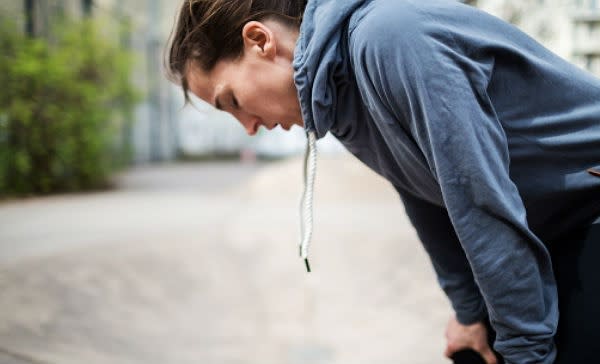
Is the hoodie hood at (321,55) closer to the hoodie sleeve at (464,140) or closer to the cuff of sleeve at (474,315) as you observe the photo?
the hoodie sleeve at (464,140)

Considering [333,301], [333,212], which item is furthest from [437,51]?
[333,212]

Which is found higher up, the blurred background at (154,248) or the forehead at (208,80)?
the forehead at (208,80)

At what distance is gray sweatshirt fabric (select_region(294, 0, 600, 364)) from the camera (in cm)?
68

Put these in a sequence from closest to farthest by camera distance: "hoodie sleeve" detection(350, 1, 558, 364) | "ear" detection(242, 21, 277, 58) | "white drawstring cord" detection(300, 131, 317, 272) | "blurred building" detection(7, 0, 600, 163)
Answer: "hoodie sleeve" detection(350, 1, 558, 364), "ear" detection(242, 21, 277, 58), "white drawstring cord" detection(300, 131, 317, 272), "blurred building" detection(7, 0, 600, 163)

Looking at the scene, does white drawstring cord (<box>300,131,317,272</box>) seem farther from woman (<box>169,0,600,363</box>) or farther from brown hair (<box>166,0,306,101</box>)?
brown hair (<box>166,0,306,101</box>)

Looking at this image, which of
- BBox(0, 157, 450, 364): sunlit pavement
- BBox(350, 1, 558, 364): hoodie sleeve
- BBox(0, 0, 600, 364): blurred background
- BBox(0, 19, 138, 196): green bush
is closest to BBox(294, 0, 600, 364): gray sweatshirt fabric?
BBox(350, 1, 558, 364): hoodie sleeve

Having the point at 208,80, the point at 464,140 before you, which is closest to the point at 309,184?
the point at 208,80

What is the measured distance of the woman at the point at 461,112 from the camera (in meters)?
0.69

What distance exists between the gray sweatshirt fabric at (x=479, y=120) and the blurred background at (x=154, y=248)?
22.7 inches

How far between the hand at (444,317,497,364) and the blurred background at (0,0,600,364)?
0.75m

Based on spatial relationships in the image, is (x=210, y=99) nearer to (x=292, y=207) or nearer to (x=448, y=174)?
(x=448, y=174)

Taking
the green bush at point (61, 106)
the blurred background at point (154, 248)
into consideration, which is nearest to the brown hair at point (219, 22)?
the blurred background at point (154, 248)

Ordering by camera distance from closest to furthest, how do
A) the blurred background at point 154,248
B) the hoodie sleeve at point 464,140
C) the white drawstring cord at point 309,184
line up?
1. the hoodie sleeve at point 464,140
2. the white drawstring cord at point 309,184
3. the blurred background at point 154,248

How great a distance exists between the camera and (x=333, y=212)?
4.97 meters
